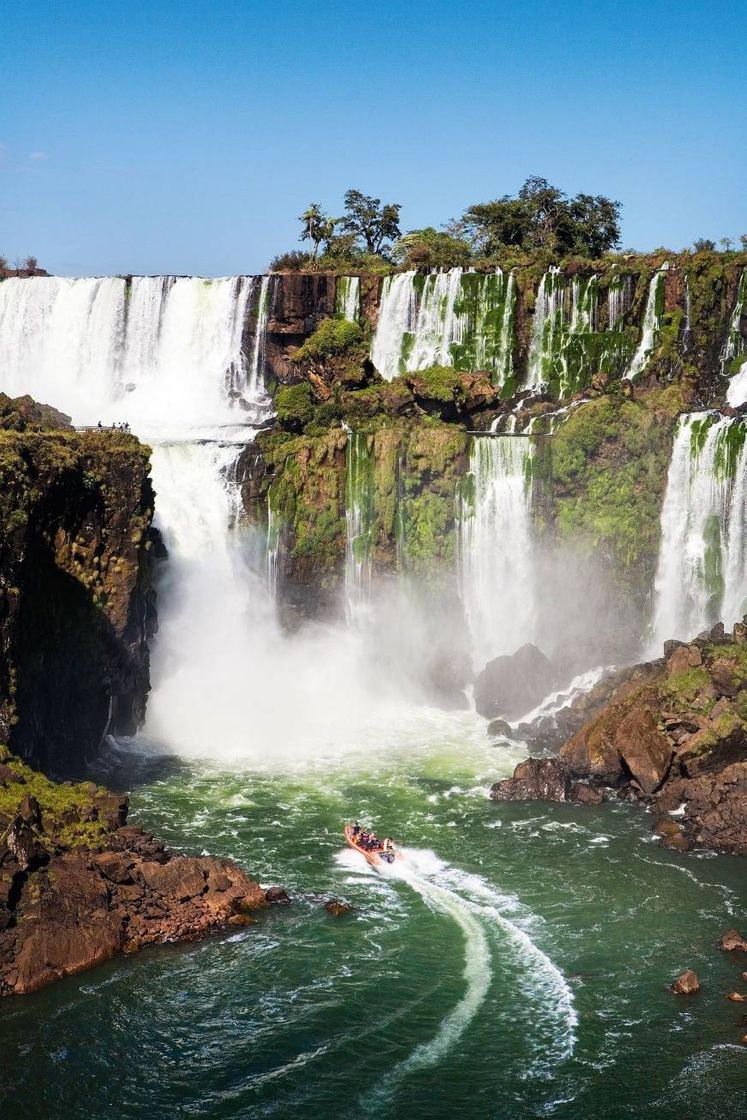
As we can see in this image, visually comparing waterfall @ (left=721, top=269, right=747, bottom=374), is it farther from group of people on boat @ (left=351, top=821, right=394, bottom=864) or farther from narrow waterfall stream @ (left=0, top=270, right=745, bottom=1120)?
group of people on boat @ (left=351, top=821, right=394, bottom=864)

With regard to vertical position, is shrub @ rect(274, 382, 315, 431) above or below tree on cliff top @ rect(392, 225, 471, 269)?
below

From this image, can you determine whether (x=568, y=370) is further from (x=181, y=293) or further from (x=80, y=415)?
(x=80, y=415)

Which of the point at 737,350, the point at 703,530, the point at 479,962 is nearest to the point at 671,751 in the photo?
the point at 479,962

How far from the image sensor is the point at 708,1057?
2252cm

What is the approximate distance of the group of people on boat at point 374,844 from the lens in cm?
3177

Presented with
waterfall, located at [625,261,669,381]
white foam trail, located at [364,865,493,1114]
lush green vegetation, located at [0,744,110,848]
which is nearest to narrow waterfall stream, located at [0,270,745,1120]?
white foam trail, located at [364,865,493,1114]

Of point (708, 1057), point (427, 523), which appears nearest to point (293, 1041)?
Answer: point (708, 1057)

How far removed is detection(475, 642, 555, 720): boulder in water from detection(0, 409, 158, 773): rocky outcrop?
12.8 m

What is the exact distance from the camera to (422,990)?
2505 cm

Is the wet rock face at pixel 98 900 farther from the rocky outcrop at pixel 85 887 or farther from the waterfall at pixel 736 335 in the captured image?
the waterfall at pixel 736 335

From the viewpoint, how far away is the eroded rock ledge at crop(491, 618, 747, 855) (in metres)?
34.7

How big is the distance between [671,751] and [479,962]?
1269 cm

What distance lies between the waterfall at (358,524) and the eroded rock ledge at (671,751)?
14189 mm

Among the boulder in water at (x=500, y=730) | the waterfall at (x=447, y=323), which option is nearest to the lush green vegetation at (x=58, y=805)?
the boulder in water at (x=500, y=730)
